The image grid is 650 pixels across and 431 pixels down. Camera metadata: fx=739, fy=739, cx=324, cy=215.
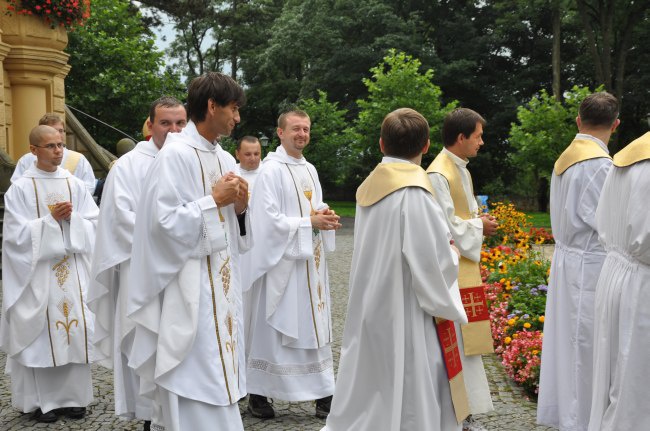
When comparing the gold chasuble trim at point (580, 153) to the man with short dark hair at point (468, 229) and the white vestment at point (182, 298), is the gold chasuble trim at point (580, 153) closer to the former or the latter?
the man with short dark hair at point (468, 229)

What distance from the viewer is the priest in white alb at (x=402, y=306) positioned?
3.81 meters

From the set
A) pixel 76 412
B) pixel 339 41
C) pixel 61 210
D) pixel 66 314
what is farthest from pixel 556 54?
pixel 76 412

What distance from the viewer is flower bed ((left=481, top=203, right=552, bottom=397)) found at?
6254mm

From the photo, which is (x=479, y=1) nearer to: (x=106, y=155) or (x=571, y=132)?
(x=571, y=132)

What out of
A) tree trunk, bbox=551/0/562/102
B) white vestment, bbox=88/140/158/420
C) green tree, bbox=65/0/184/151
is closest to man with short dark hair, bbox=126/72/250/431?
white vestment, bbox=88/140/158/420

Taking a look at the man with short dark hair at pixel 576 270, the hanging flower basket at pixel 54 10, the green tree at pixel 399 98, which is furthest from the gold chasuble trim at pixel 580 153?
the green tree at pixel 399 98

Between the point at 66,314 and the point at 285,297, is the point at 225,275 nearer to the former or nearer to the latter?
the point at 285,297

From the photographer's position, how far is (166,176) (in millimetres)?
3785

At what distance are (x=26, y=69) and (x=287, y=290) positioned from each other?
1014 centimetres

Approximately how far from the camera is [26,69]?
13.7m

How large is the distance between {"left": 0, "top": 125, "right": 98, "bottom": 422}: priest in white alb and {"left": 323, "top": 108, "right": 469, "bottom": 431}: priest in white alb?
2496 millimetres

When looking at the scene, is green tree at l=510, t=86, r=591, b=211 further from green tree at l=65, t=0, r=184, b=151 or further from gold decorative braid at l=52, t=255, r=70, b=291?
gold decorative braid at l=52, t=255, r=70, b=291

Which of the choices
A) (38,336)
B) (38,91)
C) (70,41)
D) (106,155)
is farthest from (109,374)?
(70,41)

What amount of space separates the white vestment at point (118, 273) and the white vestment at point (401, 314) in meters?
1.58
